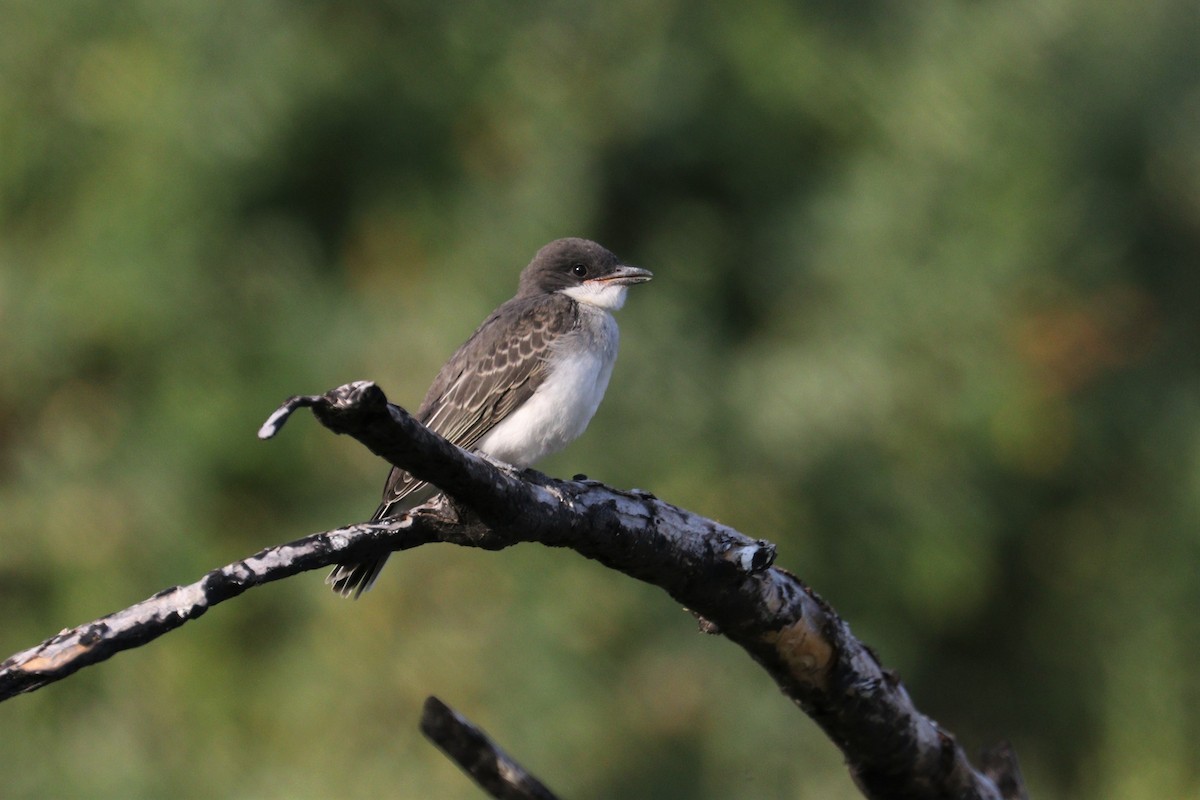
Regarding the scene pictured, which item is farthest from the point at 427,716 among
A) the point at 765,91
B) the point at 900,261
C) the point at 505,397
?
the point at 765,91

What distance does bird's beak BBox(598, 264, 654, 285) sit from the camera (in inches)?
196

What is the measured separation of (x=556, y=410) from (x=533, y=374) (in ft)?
0.82

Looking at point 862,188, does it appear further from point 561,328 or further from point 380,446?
point 380,446

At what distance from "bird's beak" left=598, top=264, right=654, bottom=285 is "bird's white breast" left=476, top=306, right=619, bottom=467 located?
48 cm

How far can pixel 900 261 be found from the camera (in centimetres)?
738

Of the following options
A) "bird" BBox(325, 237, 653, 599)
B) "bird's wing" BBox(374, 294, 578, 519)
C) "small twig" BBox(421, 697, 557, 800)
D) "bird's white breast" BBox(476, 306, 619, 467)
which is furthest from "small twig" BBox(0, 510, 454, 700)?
"bird's wing" BBox(374, 294, 578, 519)

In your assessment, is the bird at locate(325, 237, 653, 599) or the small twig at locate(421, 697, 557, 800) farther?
the bird at locate(325, 237, 653, 599)

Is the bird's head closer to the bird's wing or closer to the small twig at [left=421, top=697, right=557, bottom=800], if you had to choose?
the bird's wing

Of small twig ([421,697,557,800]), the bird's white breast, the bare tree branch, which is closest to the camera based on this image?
the bare tree branch

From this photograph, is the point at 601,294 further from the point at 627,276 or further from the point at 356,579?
the point at 356,579

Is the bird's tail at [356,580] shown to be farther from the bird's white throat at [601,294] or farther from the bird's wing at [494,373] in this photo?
the bird's white throat at [601,294]

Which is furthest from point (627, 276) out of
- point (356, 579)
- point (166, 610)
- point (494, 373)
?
point (166, 610)

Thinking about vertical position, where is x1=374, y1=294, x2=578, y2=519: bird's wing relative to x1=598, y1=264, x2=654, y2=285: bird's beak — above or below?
below

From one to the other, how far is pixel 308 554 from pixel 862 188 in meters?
5.70
